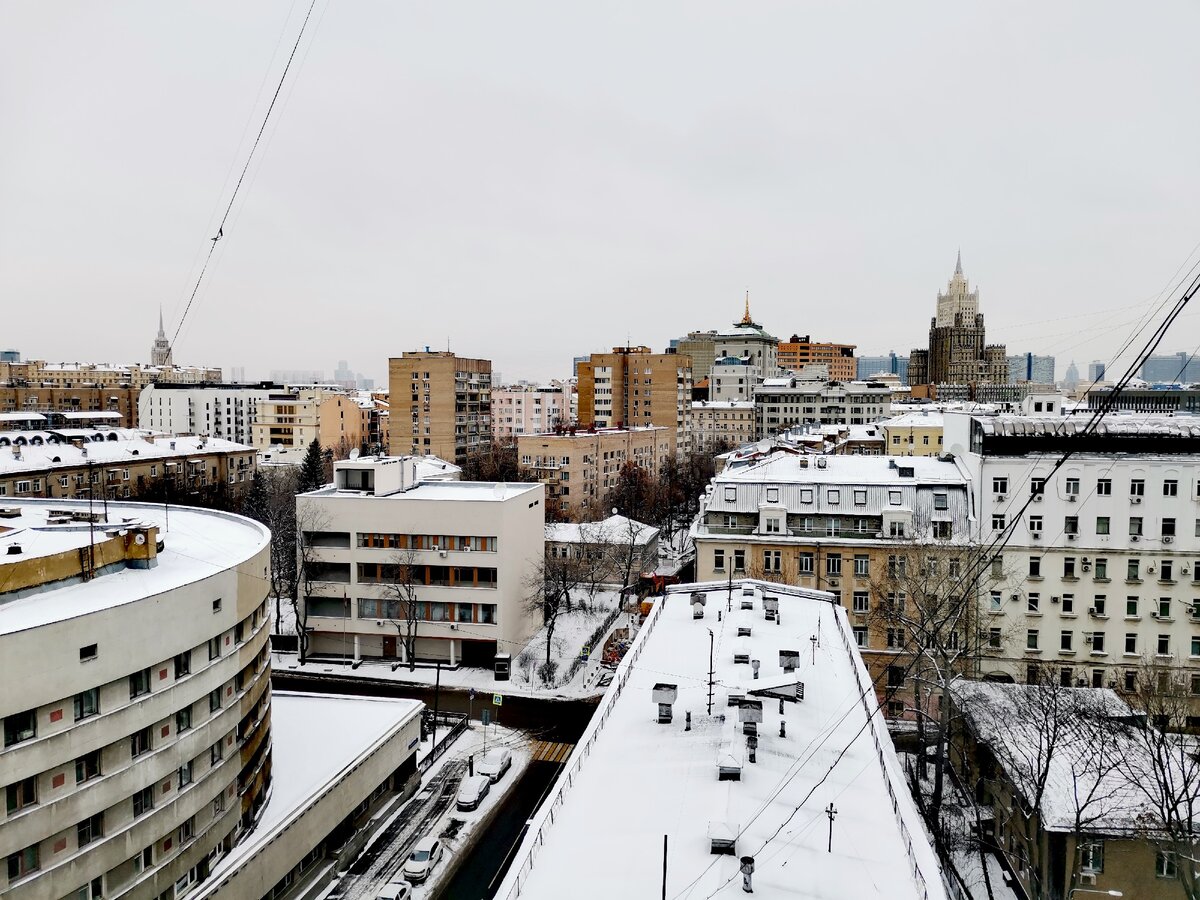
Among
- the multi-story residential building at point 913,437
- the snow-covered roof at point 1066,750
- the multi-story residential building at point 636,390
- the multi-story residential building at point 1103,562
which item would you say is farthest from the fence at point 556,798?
the multi-story residential building at point 636,390

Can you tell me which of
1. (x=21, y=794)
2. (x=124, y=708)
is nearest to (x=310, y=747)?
(x=124, y=708)

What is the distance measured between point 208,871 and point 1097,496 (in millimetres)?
31388

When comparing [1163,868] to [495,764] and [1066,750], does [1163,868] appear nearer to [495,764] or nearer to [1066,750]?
[1066,750]

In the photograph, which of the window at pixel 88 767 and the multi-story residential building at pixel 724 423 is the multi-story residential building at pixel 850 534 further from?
the multi-story residential building at pixel 724 423

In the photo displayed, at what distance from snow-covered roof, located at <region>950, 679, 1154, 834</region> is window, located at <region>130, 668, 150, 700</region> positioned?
18729mm

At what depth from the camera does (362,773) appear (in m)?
22.7

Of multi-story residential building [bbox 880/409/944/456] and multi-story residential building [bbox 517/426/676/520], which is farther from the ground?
multi-story residential building [bbox 880/409/944/456]

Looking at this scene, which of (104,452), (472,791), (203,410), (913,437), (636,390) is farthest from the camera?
(203,410)

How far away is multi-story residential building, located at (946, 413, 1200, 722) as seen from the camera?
30.7 meters

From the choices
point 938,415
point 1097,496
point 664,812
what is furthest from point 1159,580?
point 938,415

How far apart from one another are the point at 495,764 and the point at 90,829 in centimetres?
1423

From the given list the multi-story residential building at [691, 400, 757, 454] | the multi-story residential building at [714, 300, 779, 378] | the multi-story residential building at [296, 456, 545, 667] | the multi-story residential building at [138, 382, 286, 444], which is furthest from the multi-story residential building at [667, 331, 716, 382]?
the multi-story residential building at [296, 456, 545, 667]

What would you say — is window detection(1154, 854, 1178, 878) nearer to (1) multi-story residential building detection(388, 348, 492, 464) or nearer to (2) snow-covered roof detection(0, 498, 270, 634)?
(2) snow-covered roof detection(0, 498, 270, 634)

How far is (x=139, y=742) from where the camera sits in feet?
51.6
